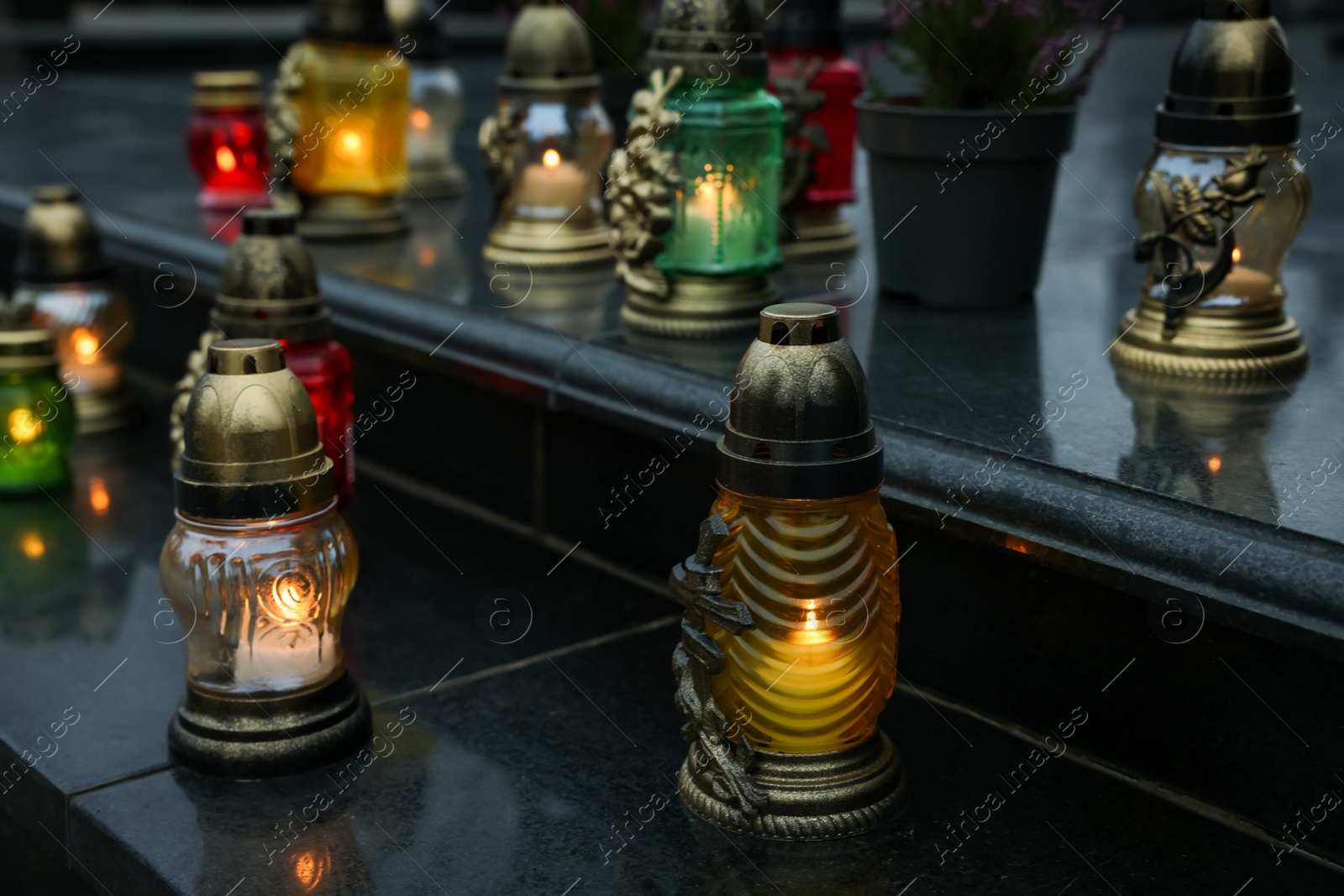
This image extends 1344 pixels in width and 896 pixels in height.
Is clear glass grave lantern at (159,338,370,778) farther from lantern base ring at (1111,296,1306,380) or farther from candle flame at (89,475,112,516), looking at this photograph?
lantern base ring at (1111,296,1306,380)

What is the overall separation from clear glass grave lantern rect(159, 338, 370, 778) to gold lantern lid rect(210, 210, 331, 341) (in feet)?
1.23

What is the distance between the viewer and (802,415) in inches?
42.7

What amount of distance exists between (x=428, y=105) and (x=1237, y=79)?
58.8 inches

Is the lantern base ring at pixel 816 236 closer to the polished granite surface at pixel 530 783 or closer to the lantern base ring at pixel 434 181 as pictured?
the polished granite surface at pixel 530 783

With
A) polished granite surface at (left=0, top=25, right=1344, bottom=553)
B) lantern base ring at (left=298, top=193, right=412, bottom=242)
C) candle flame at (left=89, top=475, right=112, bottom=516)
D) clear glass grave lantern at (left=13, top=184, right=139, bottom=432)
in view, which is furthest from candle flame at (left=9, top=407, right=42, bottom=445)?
lantern base ring at (left=298, top=193, right=412, bottom=242)

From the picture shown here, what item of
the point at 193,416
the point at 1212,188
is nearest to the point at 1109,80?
the point at 1212,188

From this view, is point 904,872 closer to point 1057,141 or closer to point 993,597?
point 993,597

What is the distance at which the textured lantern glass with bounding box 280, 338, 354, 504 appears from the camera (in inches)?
63.8

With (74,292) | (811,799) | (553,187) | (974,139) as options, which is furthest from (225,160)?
(811,799)

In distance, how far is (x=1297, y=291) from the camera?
6.44 ft

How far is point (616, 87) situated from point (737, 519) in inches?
50.6

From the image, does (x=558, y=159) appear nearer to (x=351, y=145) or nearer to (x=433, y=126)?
(x=351, y=145)

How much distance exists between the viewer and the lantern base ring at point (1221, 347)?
1.57 m

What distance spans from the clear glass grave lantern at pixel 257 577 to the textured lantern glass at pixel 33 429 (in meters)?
0.77
